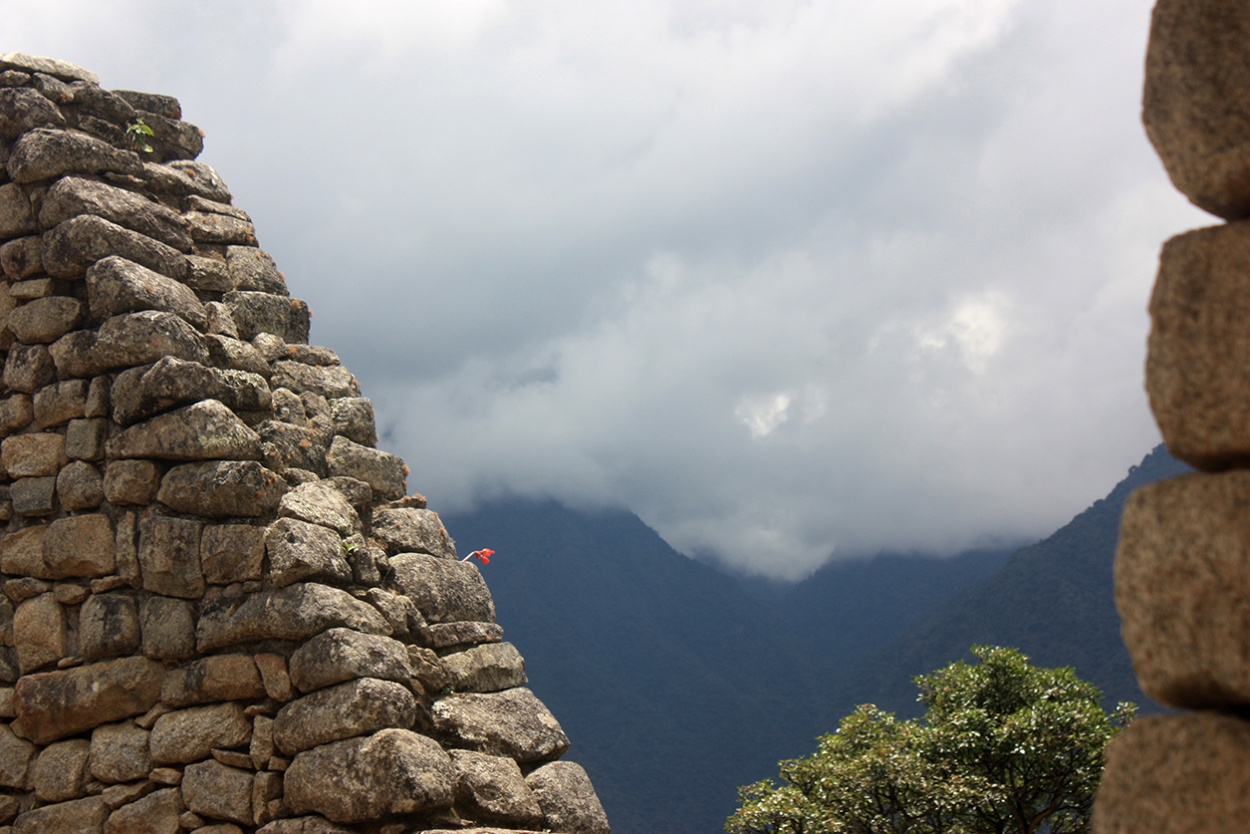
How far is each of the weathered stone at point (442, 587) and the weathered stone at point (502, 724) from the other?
0.59 meters

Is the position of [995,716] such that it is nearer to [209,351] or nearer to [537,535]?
[209,351]

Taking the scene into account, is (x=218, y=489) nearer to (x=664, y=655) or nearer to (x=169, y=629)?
(x=169, y=629)

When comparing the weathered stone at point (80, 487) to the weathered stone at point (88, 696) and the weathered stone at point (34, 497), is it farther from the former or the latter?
the weathered stone at point (88, 696)

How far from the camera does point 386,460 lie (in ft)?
24.7

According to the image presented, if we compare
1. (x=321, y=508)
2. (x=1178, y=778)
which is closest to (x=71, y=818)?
(x=321, y=508)

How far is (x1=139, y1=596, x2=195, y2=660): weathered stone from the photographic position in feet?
19.9

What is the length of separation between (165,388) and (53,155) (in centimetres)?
229

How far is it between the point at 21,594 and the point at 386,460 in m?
2.42

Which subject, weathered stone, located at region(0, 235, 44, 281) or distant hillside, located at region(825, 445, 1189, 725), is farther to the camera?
distant hillside, located at region(825, 445, 1189, 725)

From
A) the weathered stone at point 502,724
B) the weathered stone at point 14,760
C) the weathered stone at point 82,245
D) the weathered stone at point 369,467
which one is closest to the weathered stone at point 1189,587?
the weathered stone at point 502,724

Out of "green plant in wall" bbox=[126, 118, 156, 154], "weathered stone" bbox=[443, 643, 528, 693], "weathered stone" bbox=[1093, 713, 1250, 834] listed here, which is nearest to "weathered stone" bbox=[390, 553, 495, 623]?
"weathered stone" bbox=[443, 643, 528, 693]

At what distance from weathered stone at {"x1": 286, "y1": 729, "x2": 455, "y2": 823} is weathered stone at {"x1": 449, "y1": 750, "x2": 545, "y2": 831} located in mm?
203

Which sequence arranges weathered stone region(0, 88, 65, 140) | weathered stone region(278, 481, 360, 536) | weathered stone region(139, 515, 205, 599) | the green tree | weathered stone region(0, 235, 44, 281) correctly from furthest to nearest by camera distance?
the green tree → weathered stone region(0, 88, 65, 140) → weathered stone region(0, 235, 44, 281) → weathered stone region(278, 481, 360, 536) → weathered stone region(139, 515, 205, 599)

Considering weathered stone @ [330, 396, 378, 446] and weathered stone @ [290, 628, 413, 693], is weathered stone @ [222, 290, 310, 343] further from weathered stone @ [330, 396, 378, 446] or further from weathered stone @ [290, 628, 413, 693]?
weathered stone @ [290, 628, 413, 693]
